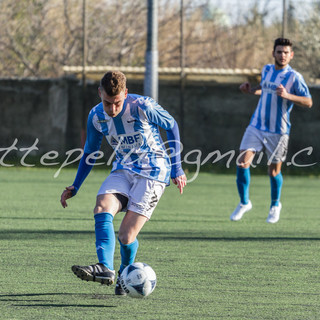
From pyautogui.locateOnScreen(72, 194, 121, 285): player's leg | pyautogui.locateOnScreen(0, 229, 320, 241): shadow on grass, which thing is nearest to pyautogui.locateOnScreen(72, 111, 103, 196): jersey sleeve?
pyautogui.locateOnScreen(72, 194, 121, 285): player's leg

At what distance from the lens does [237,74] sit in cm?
1477

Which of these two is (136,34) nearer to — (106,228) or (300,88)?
(300,88)

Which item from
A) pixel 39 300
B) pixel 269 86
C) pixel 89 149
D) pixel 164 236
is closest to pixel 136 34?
pixel 269 86

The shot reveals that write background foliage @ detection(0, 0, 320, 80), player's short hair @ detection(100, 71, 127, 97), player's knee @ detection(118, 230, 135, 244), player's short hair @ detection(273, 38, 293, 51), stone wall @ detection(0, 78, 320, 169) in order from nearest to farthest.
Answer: player's short hair @ detection(100, 71, 127, 97) → player's knee @ detection(118, 230, 135, 244) → player's short hair @ detection(273, 38, 293, 51) → stone wall @ detection(0, 78, 320, 169) → background foliage @ detection(0, 0, 320, 80)

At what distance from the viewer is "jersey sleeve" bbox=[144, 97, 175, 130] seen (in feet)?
15.8

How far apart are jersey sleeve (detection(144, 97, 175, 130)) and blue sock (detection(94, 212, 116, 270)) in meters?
0.67

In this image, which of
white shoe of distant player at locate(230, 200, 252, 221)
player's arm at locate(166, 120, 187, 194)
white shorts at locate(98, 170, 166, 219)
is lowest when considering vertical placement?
white shoe of distant player at locate(230, 200, 252, 221)

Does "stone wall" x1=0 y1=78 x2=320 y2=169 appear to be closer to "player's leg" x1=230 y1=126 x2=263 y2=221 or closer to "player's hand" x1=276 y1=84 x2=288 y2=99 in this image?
"player's leg" x1=230 y1=126 x2=263 y2=221

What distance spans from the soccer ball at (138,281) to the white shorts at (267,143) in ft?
13.2

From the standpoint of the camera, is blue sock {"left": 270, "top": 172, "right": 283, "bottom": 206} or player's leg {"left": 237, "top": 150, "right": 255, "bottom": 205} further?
blue sock {"left": 270, "top": 172, "right": 283, "bottom": 206}

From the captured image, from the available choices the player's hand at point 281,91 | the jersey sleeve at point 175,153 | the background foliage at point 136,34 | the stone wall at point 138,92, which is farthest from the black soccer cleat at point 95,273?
the background foliage at point 136,34

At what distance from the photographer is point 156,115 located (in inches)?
191

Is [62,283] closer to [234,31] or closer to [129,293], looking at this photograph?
[129,293]

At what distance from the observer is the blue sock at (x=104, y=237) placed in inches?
177
